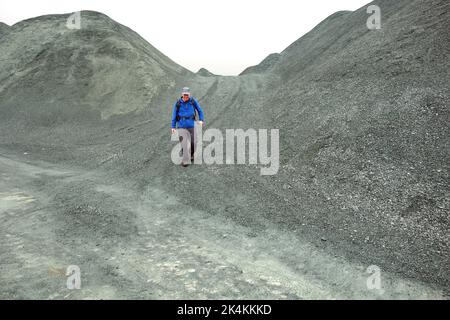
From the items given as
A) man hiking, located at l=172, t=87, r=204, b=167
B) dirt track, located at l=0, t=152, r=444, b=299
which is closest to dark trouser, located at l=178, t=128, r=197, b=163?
man hiking, located at l=172, t=87, r=204, b=167

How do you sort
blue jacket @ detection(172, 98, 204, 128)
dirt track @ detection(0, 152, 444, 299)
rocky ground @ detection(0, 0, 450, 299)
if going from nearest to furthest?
dirt track @ detection(0, 152, 444, 299)
rocky ground @ detection(0, 0, 450, 299)
blue jacket @ detection(172, 98, 204, 128)

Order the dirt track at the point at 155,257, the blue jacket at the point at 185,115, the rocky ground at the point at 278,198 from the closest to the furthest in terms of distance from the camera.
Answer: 1. the dirt track at the point at 155,257
2. the rocky ground at the point at 278,198
3. the blue jacket at the point at 185,115

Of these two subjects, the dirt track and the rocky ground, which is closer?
the dirt track

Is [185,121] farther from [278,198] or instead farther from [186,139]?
[278,198]

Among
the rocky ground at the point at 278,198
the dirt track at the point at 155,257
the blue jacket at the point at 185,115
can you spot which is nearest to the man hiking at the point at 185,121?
the blue jacket at the point at 185,115

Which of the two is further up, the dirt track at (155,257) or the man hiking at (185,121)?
the man hiking at (185,121)

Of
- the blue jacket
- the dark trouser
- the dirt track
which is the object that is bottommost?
the dirt track

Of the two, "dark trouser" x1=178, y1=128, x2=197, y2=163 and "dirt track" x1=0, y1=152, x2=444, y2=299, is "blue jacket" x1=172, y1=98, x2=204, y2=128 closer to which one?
"dark trouser" x1=178, y1=128, x2=197, y2=163

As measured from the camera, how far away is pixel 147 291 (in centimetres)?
494

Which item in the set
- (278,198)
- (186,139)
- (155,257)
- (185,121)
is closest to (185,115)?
(185,121)

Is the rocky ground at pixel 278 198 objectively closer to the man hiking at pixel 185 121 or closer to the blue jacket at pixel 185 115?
the man hiking at pixel 185 121

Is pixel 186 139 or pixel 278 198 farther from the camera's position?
pixel 186 139

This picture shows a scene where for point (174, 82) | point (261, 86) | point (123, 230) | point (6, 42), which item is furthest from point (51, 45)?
point (123, 230)

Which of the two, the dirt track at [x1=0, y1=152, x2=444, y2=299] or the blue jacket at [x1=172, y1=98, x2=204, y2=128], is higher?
the blue jacket at [x1=172, y1=98, x2=204, y2=128]
